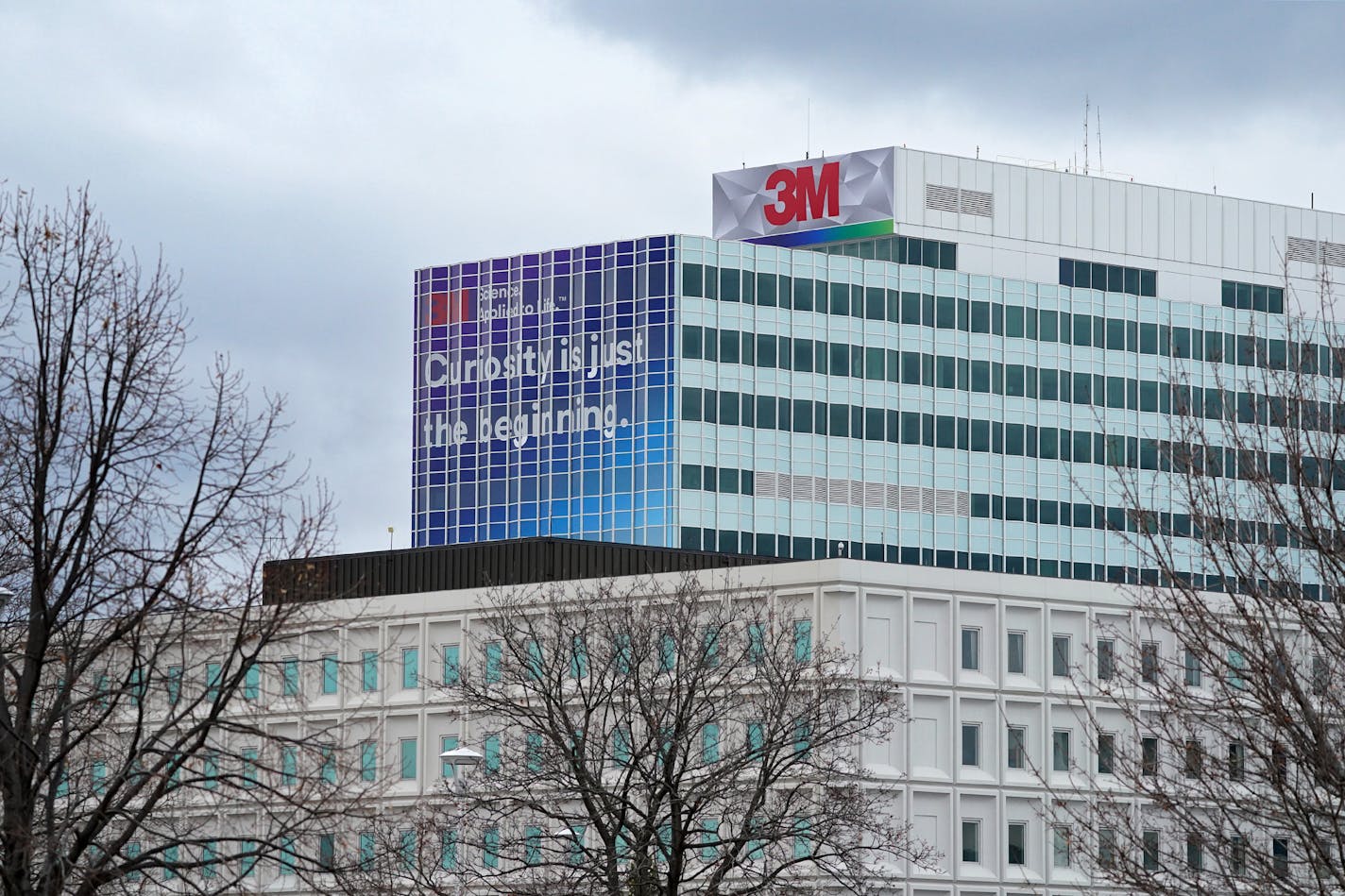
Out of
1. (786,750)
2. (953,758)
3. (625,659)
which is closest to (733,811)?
(625,659)

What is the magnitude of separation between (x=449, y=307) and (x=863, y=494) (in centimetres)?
2520

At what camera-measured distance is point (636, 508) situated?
123375 mm

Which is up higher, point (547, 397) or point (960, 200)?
point (960, 200)

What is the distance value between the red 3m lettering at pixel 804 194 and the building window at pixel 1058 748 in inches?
2575

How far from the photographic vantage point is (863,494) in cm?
12725

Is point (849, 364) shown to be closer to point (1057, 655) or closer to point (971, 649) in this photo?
point (1057, 655)

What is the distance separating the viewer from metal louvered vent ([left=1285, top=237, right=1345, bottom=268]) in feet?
466

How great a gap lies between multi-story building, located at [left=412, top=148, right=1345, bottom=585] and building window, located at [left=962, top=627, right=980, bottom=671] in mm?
51695

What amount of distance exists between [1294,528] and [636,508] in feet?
327

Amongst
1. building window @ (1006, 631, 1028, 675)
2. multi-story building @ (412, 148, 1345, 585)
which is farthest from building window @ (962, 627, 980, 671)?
multi-story building @ (412, 148, 1345, 585)

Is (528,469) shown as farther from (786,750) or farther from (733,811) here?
(733,811)

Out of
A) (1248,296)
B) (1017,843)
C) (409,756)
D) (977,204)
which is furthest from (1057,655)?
(1248,296)

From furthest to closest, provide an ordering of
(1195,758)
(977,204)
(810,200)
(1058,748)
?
1. (977,204)
2. (810,200)
3. (1058,748)
4. (1195,758)

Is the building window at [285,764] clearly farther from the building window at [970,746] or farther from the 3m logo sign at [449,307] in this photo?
the 3m logo sign at [449,307]
